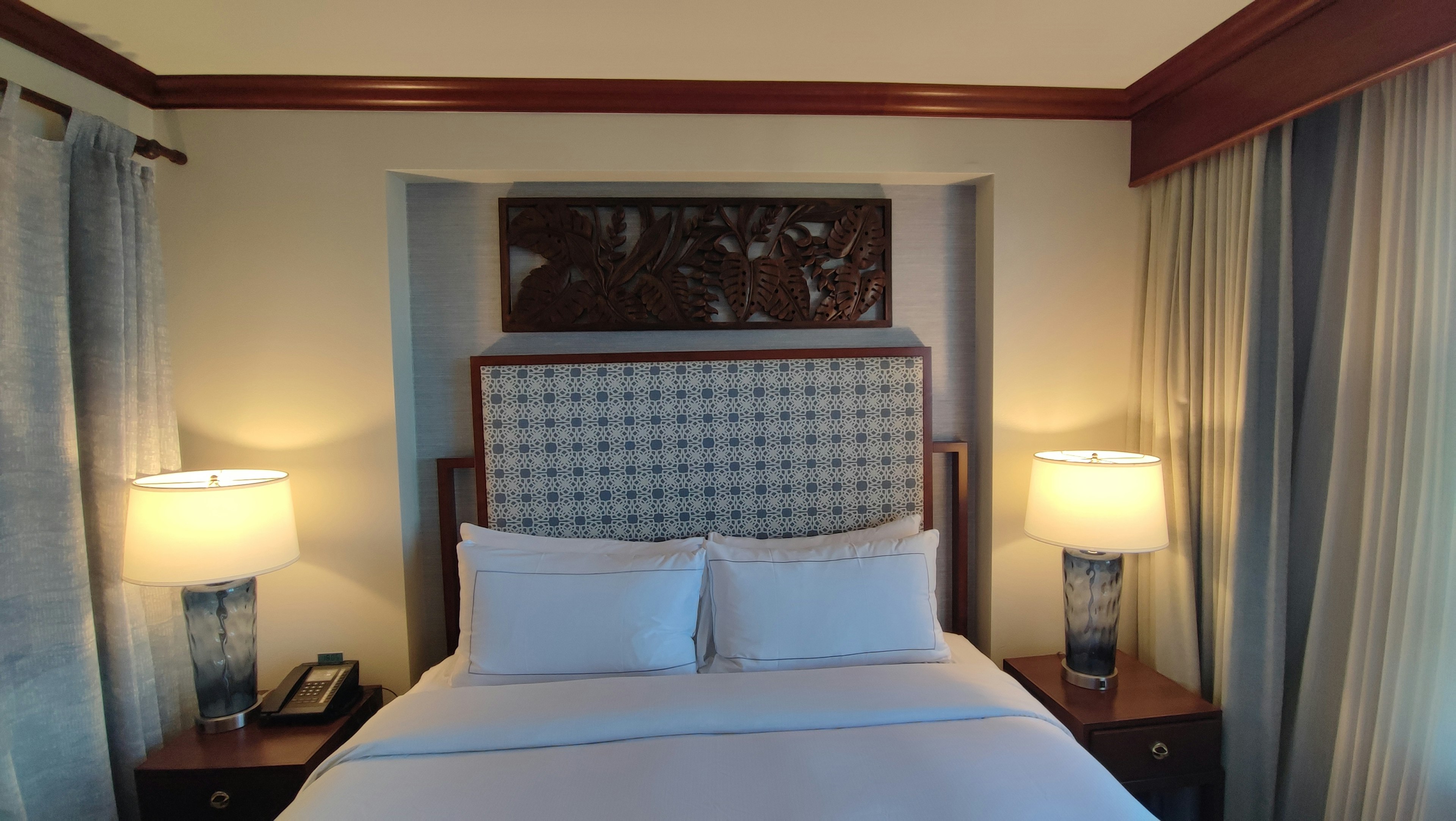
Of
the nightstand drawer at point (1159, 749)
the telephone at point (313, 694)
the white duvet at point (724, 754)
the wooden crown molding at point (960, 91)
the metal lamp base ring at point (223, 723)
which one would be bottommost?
the nightstand drawer at point (1159, 749)

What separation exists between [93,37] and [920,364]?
263 centimetres

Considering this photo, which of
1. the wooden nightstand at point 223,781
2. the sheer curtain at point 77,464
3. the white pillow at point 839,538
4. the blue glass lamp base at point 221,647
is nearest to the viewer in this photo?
the sheer curtain at point 77,464

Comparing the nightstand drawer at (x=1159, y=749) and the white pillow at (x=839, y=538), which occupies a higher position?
the white pillow at (x=839, y=538)

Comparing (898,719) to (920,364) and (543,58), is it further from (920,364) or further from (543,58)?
(543,58)

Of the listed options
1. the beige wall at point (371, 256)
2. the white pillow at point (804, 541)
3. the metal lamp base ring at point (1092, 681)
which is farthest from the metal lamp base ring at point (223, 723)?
the metal lamp base ring at point (1092, 681)

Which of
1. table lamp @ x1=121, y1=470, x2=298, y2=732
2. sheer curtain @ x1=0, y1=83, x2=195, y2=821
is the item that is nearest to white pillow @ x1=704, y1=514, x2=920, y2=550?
table lamp @ x1=121, y1=470, x2=298, y2=732

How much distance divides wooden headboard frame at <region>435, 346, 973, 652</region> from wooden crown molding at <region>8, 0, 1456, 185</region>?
80cm

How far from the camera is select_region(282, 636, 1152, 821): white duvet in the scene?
140 cm

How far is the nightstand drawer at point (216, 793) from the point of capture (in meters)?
1.81

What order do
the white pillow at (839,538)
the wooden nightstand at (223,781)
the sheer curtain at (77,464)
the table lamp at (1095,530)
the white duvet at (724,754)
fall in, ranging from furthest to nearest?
the white pillow at (839,538), the table lamp at (1095,530), the wooden nightstand at (223,781), the sheer curtain at (77,464), the white duvet at (724,754)

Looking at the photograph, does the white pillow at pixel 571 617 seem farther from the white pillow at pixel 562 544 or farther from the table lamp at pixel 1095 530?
the table lamp at pixel 1095 530

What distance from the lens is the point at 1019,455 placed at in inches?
97.6

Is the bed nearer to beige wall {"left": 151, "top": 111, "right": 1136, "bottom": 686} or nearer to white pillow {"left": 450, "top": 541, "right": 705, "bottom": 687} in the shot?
white pillow {"left": 450, "top": 541, "right": 705, "bottom": 687}

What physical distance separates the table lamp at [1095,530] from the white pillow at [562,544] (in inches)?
43.7
